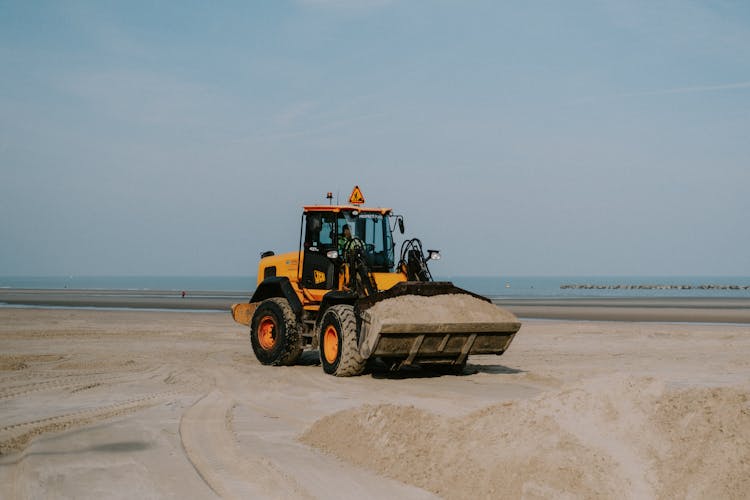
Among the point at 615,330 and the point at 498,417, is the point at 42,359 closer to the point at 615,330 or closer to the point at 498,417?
the point at 498,417

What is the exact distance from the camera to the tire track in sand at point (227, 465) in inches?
247

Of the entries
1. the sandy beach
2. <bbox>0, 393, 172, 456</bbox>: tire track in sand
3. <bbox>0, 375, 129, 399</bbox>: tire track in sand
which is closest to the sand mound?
the sandy beach

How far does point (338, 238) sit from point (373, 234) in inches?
24.8

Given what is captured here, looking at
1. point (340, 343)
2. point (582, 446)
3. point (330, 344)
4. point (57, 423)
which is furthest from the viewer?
point (330, 344)

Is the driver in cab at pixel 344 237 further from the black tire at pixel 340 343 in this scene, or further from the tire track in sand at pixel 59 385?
the tire track in sand at pixel 59 385

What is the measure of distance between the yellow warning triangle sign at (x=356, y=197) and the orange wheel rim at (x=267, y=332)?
2680mm

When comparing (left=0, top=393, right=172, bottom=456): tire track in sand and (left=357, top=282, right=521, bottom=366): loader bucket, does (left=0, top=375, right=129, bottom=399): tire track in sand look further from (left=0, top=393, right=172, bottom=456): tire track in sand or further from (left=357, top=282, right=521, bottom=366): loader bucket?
(left=357, top=282, right=521, bottom=366): loader bucket

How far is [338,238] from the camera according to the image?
587 inches

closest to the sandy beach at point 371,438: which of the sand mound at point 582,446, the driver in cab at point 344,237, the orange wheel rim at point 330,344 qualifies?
the sand mound at point 582,446

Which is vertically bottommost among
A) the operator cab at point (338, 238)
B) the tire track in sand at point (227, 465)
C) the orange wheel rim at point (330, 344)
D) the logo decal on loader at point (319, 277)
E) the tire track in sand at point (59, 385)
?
the tire track in sand at point (227, 465)

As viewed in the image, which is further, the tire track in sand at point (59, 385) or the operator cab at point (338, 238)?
the operator cab at point (338, 238)

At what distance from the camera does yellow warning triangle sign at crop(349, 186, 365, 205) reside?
1530 centimetres

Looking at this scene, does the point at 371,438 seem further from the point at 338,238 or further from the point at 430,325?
the point at 338,238

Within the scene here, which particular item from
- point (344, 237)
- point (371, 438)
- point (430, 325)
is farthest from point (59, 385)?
point (371, 438)
